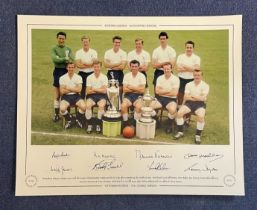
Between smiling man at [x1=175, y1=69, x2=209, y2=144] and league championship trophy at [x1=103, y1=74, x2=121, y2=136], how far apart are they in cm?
8

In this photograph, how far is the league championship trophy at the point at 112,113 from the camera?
48 cm

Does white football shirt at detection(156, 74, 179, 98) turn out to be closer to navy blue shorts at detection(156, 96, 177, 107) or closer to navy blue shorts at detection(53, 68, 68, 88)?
navy blue shorts at detection(156, 96, 177, 107)

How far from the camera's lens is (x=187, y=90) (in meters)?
0.49

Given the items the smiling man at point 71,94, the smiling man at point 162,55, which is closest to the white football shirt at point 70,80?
the smiling man at point 71,94

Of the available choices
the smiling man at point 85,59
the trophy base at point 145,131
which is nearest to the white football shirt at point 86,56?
A: the smiling man at point 85,59

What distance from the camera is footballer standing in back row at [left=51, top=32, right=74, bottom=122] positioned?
0.48m

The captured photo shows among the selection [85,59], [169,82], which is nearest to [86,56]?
[85,59]

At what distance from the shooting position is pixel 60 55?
0.49 metres

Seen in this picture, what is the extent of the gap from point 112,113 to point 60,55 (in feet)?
0.34

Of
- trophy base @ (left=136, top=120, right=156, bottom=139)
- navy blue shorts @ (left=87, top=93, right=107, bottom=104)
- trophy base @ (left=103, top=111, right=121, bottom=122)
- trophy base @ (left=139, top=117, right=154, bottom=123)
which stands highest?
navy blue shorts @ (left=87, top=93, right=107, bottom=104)
